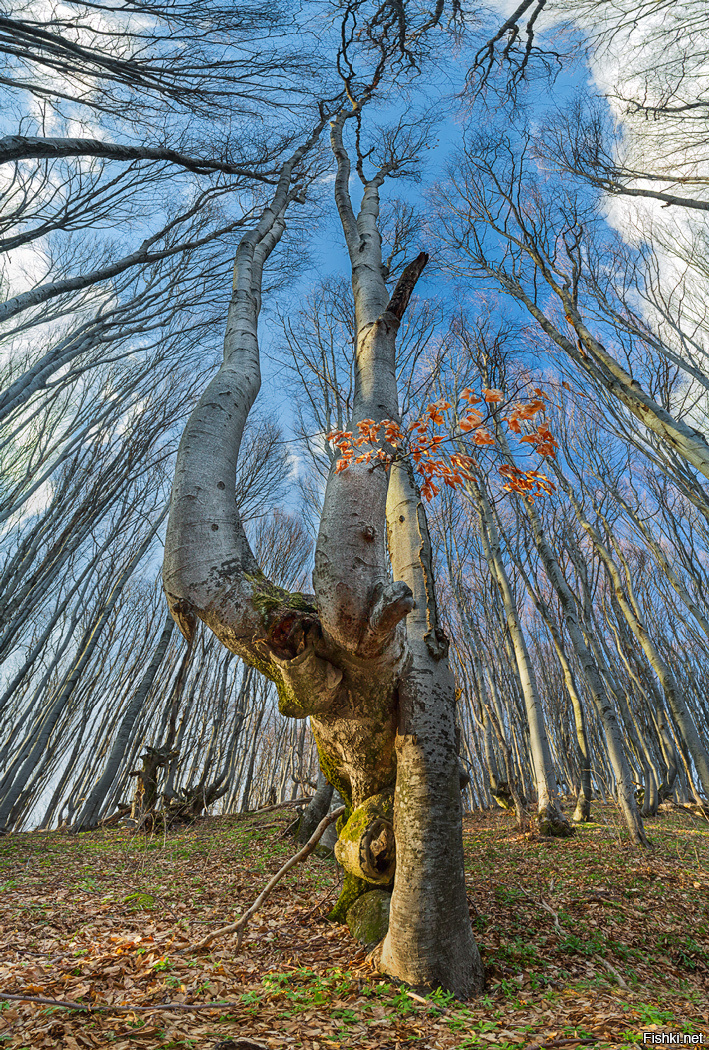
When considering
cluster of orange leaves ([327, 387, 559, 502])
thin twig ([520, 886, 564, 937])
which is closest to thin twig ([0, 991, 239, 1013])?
thin twig ([520, 886, 564, 937])

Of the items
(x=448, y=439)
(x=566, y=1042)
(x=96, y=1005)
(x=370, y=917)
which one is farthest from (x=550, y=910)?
(x=448, y=439)

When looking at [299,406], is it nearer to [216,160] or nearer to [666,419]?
[216,160]

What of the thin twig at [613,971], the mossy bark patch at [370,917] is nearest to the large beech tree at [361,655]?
the mossy bark patch at [370,917]

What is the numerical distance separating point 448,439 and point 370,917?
2.67 meters

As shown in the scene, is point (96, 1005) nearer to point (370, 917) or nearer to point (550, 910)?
point (370, 917)

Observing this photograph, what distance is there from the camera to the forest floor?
5.24 ft

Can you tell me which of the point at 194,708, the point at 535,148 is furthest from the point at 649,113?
the point at 194,708

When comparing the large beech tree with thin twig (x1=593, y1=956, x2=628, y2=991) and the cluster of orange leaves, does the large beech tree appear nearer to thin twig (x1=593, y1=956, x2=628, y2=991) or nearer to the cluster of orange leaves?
the cluster of orange leaves

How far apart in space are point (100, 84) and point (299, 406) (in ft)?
17.7

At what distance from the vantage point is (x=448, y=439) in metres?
2.24

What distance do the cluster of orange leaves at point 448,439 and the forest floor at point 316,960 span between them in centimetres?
233

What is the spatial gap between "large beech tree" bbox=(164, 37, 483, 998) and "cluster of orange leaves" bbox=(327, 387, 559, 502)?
13cm

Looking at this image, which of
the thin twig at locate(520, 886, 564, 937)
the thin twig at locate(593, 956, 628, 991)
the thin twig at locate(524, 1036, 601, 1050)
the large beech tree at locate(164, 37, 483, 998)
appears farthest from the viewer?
the thin twig at locate(520, 886, 564, 937)

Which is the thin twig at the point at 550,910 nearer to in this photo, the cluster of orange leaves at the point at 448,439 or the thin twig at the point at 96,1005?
the thin twig at the point at 96,1005
